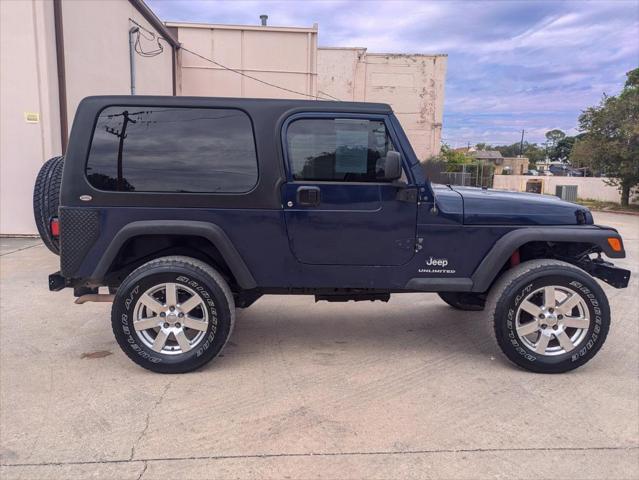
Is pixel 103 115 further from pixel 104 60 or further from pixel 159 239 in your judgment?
pixel 104 60

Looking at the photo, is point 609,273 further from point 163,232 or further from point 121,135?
point 121,135

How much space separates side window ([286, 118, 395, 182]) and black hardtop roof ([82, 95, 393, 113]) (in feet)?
0.31

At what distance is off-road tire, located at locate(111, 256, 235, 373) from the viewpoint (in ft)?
12.4

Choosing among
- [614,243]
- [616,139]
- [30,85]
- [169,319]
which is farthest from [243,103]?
[616,139]

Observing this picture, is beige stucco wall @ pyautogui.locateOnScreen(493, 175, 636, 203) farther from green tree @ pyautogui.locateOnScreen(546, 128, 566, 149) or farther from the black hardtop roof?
green tree @ pyautogui.locateOnScreen(546, 128, 566, 149)

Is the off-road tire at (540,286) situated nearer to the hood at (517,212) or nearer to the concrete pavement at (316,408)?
the concrete pavement at (316,408)

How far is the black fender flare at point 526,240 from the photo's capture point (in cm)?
389

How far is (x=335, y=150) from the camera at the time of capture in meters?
3.85

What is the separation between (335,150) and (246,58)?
1839 centimetres

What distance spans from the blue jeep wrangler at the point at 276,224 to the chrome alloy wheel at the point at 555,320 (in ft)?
0.04

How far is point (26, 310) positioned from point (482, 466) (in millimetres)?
4878

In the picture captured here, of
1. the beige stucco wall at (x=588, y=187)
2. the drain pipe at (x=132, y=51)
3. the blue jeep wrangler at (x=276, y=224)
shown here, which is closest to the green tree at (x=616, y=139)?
Result: the beige stucco wall at (x=588, y=187)

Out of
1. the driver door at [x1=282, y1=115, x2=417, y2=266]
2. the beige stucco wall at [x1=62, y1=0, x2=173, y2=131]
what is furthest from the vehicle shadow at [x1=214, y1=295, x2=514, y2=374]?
the beige stucco wall at [x1=62, y1=0, x2=173, y2=131]

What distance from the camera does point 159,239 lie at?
4020mm
